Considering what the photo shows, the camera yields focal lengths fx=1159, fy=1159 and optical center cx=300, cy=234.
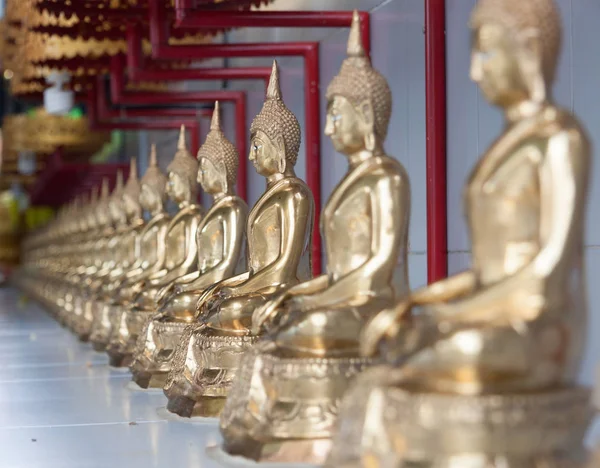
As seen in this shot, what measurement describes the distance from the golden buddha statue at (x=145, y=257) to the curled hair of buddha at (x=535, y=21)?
3.88m

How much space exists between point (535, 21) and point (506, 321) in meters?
0.71

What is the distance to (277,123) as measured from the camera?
4453mm

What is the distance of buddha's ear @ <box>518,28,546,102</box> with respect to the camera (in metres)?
2.71

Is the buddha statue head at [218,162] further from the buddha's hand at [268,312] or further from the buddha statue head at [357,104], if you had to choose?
the buddha statue head at [357,104]

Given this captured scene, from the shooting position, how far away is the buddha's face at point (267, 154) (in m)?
4.47

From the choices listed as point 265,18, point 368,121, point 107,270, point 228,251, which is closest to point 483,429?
point 368,121

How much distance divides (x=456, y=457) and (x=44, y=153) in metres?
17.7

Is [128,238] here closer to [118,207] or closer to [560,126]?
[118,207]

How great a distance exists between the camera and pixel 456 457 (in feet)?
8.33

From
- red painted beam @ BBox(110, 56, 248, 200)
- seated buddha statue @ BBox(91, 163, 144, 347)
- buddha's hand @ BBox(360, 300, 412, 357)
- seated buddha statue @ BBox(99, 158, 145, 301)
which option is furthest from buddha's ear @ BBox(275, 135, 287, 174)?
red painted beam @ BBox(110, 56, 248, 200)

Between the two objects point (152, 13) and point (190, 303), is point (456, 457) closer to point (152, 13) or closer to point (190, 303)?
point (190, 303)

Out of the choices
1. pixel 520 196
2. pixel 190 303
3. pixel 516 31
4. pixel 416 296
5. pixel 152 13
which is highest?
pixel 152 13

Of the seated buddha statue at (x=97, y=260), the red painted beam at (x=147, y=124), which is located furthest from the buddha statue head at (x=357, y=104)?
the red painted beam at (x=147, y=124)

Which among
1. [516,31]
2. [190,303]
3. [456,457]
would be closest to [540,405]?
[456,457]
